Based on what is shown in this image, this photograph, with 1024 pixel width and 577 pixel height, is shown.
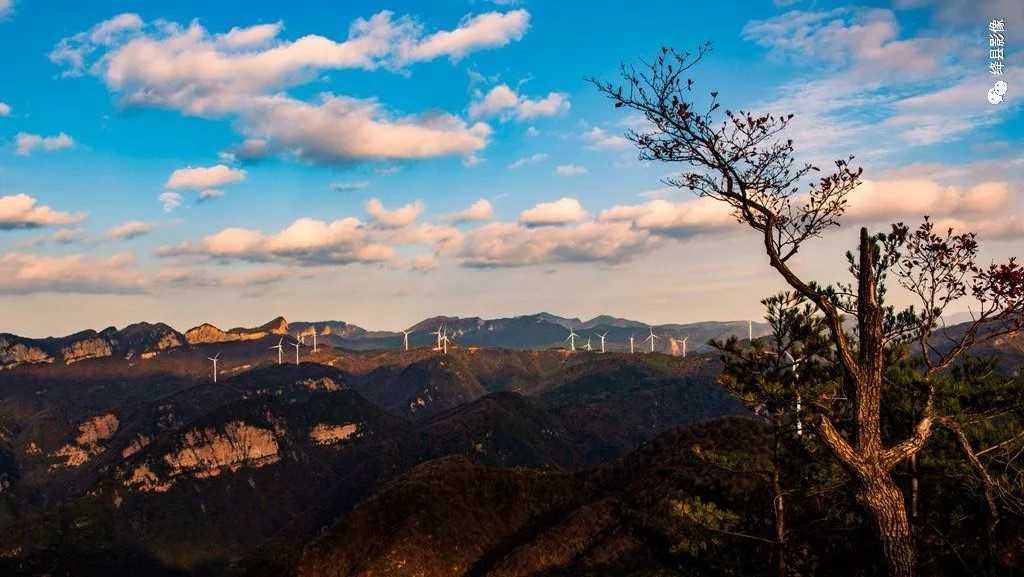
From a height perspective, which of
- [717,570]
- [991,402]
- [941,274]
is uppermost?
[941,274]

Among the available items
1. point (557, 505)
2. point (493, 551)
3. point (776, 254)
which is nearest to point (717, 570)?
point (776, 254)

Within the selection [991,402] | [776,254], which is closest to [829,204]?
[776,254]

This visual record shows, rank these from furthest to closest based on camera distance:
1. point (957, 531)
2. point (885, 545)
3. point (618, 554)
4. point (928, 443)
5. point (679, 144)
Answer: point (618, 554) < point (928, 443) < point (957, 531) < point (679, 144) < point (885, 545)

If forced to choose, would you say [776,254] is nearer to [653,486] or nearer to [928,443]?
[928,443]

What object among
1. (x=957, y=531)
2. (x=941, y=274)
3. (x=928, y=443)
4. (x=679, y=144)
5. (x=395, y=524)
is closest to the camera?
(x=679, y=144)

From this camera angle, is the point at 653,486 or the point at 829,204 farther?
the point at 653,486

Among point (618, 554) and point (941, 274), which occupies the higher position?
point (941, 274)
